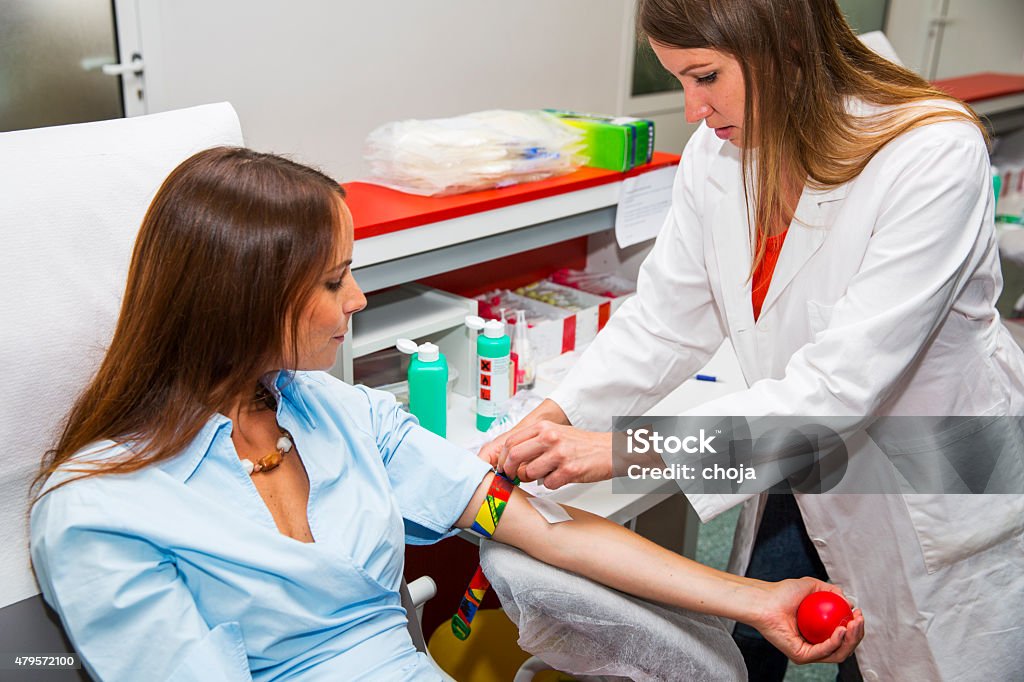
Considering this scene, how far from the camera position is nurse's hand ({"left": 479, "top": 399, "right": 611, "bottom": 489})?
1209mm

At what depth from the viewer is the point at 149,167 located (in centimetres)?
113

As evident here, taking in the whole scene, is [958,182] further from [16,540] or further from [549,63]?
[549,63]

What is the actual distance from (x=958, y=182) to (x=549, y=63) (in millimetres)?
1473

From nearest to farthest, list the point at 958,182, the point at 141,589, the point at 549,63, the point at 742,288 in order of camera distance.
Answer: the point at 141,589 → the point at 958,182 → the point at 742,288 → the point at 549,63

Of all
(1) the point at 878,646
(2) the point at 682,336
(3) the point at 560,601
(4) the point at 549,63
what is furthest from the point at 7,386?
(4) the point at 549,63

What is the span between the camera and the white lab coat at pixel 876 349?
1.12 meters

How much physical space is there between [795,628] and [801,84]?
0.70 m

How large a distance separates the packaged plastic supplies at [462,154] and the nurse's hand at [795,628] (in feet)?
2.94

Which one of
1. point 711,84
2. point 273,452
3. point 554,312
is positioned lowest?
point 554,312

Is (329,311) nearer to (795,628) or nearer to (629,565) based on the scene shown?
(629,565)

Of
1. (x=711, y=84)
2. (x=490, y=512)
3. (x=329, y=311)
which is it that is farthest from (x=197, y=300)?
(x=711, y=84)

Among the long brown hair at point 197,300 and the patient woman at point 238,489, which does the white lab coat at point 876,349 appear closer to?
the patient woman at point 238,489

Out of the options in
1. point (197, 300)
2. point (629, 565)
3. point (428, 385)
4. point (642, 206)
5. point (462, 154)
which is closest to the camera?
point (197, 300)

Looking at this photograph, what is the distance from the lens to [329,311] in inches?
41.8
